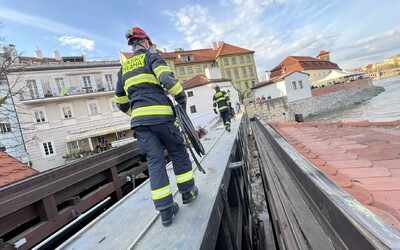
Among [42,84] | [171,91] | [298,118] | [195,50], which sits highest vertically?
[195,50]

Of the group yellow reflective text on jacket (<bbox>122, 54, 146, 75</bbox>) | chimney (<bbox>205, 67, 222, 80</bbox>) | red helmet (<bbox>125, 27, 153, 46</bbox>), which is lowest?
yellow reflective text on jacket (<bbox>122, 54, 146, 75</bbox>)

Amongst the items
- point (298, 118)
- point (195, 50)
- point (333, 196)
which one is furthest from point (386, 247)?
point (195, 50)

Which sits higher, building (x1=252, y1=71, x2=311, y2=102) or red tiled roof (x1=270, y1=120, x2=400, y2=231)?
building (x1=252, y1=71, x2=311, y2=102)

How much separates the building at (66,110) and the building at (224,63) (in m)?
22.0

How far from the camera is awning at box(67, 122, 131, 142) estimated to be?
24.7 m

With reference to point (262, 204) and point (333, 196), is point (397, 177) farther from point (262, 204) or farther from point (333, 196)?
point (262, 204)

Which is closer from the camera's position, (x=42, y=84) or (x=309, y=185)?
(x=309, y=185)

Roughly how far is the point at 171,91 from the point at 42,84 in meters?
29.1

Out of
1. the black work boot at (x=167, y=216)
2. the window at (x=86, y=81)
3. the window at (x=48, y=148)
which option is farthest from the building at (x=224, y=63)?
the black work boot at (x=167, y=216)

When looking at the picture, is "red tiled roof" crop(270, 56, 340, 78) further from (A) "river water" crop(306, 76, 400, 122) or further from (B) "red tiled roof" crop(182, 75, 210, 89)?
(B) "red tiled roof" crop(182, 75, 210, 89)

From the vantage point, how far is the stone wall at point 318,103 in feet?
98.0

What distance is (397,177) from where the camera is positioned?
5.01 feet

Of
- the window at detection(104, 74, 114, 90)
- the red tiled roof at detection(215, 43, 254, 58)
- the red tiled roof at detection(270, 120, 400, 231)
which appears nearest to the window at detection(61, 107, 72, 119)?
Result: the window at detection(104, 74, 114, 90)

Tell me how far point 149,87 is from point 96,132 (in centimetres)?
2607
